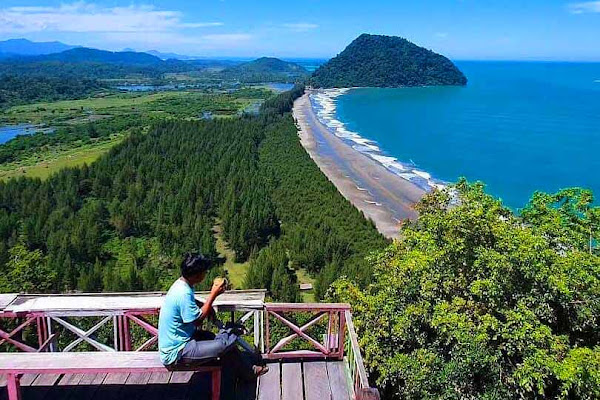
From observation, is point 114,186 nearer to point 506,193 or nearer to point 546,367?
point 506,193

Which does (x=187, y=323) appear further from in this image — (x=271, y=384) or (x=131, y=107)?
(x=131, y=107)

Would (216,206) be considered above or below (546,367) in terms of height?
below

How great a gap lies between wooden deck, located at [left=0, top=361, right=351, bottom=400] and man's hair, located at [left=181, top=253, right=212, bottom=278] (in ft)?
5.60

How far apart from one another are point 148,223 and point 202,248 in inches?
299

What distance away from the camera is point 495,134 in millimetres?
79562

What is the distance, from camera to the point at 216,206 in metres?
42.1

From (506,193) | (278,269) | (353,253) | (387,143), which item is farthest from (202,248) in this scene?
(387,143)

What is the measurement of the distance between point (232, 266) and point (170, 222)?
7.73 m

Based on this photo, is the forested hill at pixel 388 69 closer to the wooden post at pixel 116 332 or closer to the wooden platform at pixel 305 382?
the wooden platform at pixel 305 382

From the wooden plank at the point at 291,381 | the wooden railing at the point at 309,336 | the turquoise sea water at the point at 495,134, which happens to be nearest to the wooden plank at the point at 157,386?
the wooden railing at the point at 309,336

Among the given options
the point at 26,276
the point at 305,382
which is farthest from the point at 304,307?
the point at 26,276

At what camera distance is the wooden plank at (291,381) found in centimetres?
630

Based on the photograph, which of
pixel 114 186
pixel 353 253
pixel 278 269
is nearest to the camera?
pixel 278 269

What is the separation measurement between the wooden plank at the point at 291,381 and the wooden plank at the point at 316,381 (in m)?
0.08
